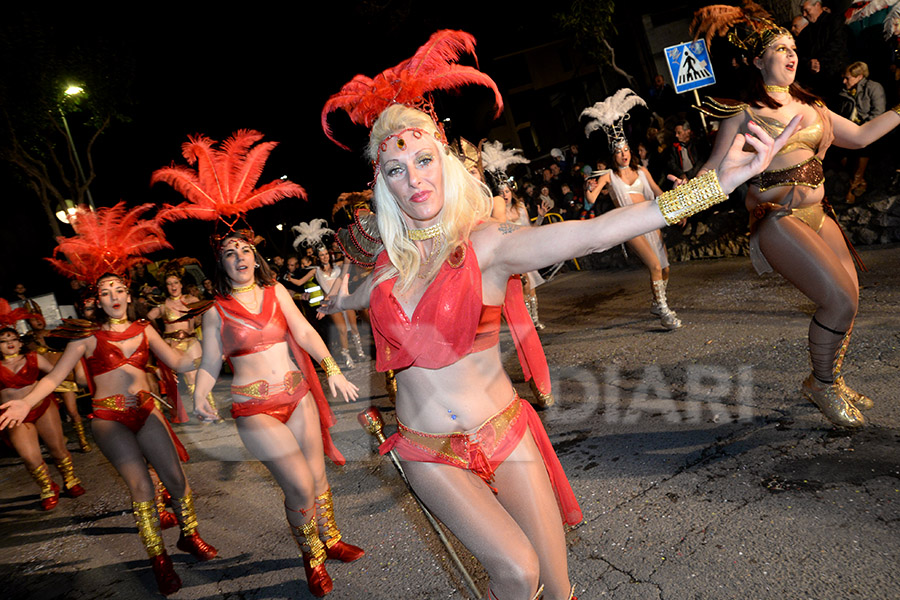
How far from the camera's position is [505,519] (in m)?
2.08

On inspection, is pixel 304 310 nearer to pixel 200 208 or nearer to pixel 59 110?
pixel 200 208

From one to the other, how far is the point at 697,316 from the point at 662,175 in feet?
17.9

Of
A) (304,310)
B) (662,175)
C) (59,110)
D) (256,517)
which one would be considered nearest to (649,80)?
(662,175)

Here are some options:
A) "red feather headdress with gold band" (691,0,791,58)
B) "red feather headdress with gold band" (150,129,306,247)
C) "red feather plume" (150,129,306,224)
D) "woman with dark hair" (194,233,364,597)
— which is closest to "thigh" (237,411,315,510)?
"woman with dark hair" (194,233,364,597)

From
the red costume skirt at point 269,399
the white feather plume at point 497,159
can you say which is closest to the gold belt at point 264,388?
the red costume skirt at point 269,399

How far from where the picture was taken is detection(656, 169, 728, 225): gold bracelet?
6.08 feet

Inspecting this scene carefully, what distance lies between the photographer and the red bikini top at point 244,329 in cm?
388

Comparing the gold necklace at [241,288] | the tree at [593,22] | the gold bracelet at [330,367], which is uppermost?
the tree at [593,22]

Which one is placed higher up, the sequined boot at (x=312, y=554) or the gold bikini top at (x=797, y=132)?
the gold bikini top at (x=797, y=132)

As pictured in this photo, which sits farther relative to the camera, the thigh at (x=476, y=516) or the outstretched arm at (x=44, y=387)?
the outstretched arm at (x=44, y=387)

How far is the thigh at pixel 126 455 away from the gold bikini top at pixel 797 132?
4.98 metres

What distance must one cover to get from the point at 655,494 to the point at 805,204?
6.99 ft

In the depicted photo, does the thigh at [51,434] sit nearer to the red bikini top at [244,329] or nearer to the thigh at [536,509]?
the red bikini top at [244,329]

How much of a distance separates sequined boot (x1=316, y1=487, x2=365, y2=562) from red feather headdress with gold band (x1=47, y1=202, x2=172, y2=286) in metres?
2.51
